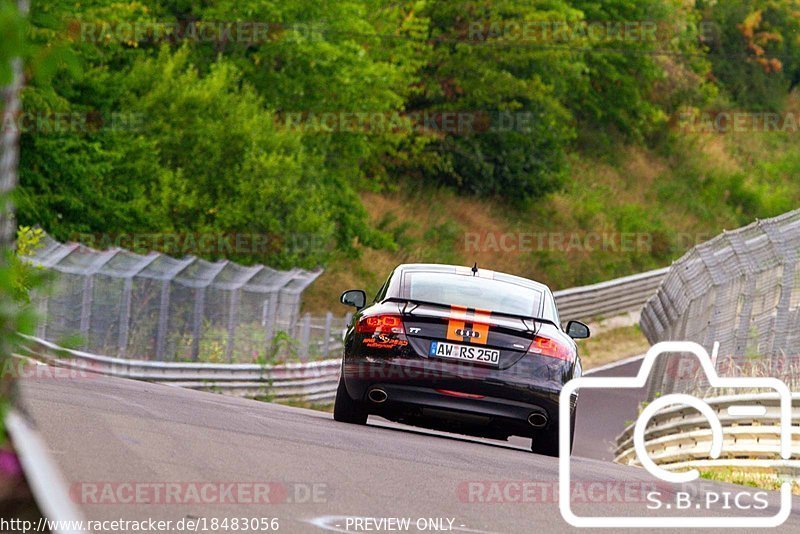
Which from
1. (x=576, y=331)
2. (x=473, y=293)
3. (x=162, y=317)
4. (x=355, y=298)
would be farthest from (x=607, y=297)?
(x=473, y=293)

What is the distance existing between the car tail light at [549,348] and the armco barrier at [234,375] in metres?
8.24

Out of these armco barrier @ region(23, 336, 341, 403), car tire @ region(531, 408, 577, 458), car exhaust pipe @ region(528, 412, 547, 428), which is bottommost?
armco barrier @ region(23, 336, 341, 403)

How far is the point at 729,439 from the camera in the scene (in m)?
14.3

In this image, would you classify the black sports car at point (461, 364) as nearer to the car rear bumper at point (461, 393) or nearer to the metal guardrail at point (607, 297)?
the car rear bumper at point (461, 393)

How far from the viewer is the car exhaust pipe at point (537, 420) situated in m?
11.8

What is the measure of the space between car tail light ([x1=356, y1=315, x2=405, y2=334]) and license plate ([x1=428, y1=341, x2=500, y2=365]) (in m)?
0.30

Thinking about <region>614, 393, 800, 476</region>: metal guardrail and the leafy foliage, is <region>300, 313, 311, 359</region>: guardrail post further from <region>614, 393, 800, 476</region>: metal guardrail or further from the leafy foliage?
<region>614, 393, 800, 476</region>: metal guardrail

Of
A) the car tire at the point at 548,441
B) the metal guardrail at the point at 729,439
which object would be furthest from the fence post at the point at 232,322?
the car tire at the point at 548,441

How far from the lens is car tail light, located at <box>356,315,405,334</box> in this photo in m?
11.9

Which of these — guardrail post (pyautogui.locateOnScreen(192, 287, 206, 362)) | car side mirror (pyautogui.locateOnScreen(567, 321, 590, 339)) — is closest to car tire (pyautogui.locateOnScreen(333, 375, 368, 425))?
car side mirror (pyautogui.locateOnScreen(567, 321, 590, 339))

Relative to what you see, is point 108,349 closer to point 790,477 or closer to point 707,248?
point 707,248

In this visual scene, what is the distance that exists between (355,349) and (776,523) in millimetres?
4390

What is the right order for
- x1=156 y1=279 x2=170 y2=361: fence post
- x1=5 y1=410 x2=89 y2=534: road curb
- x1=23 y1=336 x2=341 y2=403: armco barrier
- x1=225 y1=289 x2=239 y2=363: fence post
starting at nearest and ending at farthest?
x1=5 y1=410 x2=89 y2=534: road curb
x1=23 y1=336 x2=341 y2=403: armco barrier
x1=156 y1=279 x2=170 y2=361: fence post
x1=225 y1=289 x2=239 y2=363: fence post

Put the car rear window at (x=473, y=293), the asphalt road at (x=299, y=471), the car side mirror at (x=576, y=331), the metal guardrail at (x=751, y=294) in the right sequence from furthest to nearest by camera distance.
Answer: the metal guardrail at (x=751, y=294), the car side mirror at (x=576, y=331), the car rear window at (x=473, y=293), the asphalt road at (x=299, y=471)
